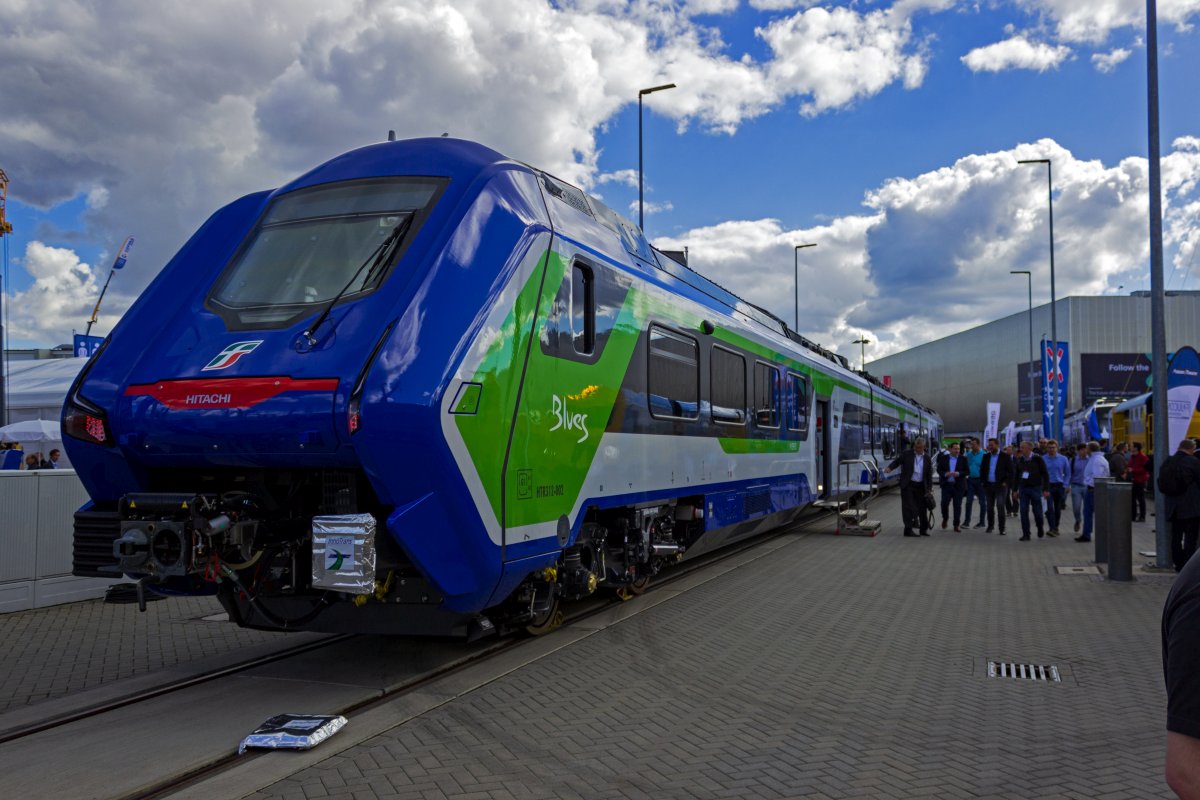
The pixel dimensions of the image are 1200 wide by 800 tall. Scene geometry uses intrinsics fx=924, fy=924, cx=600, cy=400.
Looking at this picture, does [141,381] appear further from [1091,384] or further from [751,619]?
[1091,384]

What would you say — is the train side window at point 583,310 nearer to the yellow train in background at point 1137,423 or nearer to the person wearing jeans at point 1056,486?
the person wearing jeans at point 1056,486

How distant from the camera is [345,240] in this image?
20.3ft

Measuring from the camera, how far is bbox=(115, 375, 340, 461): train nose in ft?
17.4

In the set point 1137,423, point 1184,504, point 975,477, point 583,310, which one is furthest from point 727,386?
point 1137,423

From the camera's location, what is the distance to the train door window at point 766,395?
12273mm

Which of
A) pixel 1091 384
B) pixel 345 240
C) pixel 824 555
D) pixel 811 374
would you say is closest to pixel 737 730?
pixel 345 240

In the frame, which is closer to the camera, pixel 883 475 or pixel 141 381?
pixel 141 381

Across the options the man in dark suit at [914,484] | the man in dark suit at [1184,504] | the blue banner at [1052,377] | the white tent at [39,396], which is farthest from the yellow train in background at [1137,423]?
the white tent at [39,396]

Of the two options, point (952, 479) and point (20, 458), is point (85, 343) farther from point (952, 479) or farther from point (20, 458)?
point (952, 479)

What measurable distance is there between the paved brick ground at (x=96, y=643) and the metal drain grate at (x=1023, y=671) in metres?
5.69

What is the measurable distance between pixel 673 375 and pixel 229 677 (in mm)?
4787

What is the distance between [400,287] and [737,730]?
3.30m

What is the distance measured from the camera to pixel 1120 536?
36.7ft

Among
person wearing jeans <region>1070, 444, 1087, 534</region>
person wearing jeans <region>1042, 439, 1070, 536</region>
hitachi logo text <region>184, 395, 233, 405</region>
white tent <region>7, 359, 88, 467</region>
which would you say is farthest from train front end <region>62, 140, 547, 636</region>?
white tent <region>7, 359, 88, 467</region>
